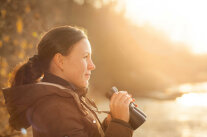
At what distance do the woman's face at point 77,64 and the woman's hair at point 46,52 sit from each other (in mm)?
36

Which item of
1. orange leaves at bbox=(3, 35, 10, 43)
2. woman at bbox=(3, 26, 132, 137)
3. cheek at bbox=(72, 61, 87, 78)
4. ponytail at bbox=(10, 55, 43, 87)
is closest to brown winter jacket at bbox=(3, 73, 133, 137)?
woman at bbox=(3, 26, 132, 137)

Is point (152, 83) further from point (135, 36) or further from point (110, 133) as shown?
point (110, 133)

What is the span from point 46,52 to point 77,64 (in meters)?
0.24

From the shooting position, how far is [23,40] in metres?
6.52

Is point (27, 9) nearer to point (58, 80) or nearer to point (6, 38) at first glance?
A: point (6, 38)

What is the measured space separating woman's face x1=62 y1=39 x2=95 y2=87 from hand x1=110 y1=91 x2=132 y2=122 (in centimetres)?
27

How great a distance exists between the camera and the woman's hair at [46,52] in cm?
161

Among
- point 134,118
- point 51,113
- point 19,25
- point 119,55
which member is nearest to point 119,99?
point 134,118

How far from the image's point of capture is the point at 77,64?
1.65 meters

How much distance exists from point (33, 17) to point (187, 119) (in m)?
6.45

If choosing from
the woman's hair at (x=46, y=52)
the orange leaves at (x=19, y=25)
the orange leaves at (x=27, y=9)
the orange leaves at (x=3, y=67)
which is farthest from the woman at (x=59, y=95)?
the orange leaves at (x=27, y=9)

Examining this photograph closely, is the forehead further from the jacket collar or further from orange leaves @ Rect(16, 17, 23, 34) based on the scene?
orange leaves @ Rect(16, 17, 23, 34)

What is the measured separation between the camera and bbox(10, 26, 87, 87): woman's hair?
1.61 m

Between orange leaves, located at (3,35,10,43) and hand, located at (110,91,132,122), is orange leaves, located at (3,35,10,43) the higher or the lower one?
the higher one
